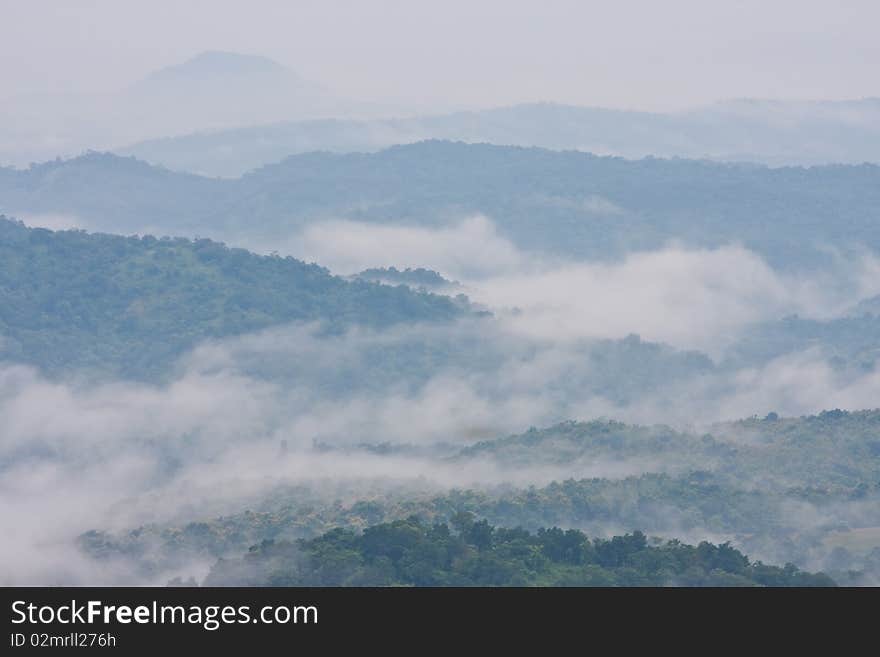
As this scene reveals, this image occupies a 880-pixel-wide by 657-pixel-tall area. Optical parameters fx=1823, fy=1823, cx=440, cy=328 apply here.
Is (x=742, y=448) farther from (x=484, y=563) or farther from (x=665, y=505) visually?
(x=484, y=563)

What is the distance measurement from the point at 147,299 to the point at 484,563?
8114cm

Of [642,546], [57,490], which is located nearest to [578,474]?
[642,546]

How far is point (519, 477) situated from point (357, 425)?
42393 millimetres

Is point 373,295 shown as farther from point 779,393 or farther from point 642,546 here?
point 642,546

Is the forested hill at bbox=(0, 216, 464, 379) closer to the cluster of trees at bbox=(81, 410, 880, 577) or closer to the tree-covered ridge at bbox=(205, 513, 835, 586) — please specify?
the cluster of trees at bbox=(81, 410, 880, 577)

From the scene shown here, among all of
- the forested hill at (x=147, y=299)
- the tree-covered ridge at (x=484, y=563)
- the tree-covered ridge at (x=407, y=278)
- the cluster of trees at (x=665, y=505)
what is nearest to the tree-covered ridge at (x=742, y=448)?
the cluster of trees at (x=665, y=505)

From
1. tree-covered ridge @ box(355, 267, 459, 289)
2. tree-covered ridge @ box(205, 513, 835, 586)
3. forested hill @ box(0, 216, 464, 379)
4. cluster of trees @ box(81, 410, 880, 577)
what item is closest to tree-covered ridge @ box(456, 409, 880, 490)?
cluster of trees @ box(81, 410, 880, 577)

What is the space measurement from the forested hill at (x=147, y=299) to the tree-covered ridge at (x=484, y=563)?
70239 mm

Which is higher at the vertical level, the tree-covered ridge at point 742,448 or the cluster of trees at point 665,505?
the tree-covered ridge at point 742,448

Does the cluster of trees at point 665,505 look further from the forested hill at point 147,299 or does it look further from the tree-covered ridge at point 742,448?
the forested hill at point 147,299

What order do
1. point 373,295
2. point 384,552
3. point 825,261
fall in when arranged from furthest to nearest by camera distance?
point 825,261 → point 373,295 → point 384,552

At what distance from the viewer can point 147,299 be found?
5098 inches

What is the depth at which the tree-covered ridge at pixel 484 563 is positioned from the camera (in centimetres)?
5041
